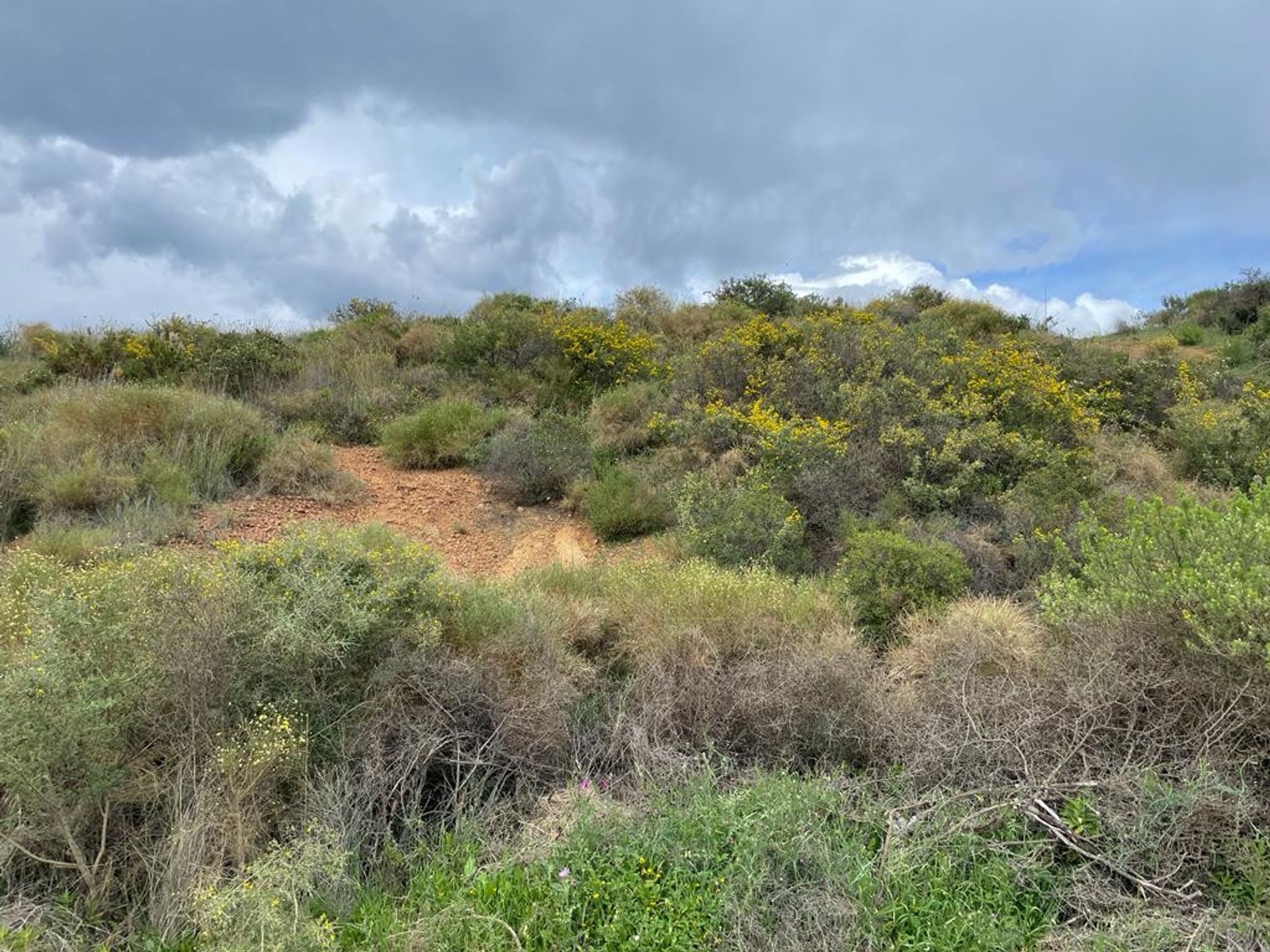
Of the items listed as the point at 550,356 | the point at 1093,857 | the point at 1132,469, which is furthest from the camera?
the point at 550,356

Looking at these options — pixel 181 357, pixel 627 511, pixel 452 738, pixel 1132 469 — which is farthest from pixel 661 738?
pixel 181 357

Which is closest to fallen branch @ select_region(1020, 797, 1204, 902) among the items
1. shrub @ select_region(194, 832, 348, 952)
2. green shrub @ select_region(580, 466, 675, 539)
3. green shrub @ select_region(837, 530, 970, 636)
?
green shrub @ select_region(837, 530, 970, 636)

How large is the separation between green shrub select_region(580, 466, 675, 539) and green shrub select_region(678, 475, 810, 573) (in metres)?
0.60

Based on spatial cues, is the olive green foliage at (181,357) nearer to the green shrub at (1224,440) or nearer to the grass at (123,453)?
the grass at (123,453)

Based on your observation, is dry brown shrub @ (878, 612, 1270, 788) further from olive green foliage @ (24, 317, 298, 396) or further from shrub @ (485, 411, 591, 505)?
olive green foliage @ (24, 317, 298, 396)

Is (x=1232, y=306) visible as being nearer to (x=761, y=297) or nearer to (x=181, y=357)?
(x=761, y=297)

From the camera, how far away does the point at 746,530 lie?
590cm

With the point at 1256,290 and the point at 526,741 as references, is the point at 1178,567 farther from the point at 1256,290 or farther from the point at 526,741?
the point at 1256,290

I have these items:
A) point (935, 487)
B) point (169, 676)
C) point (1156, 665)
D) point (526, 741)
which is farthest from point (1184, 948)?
point (935, 487)

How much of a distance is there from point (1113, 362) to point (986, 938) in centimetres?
1106

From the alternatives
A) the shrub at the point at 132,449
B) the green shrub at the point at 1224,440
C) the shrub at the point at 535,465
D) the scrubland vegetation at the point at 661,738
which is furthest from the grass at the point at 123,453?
the green shrub at the point at 1224,440

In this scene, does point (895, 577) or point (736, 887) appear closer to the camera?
point (736, 887)

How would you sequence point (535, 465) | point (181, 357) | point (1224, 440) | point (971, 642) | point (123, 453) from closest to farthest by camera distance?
point (971, 642), point (123, 453), point (1224, 440), point (535, 465), point (181, 357)

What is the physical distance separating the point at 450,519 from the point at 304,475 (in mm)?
1669
